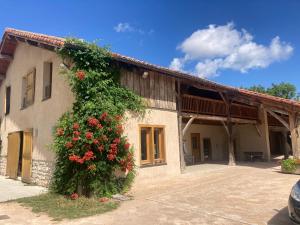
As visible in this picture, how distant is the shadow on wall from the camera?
5417mm

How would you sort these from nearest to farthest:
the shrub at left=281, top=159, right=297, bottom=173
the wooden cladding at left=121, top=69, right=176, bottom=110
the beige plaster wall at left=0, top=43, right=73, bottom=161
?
the beige plaster wall at left=0, top=43, right=73, bottom=161, the wooden cladding at left=121, top=69, right=176, bottom=110, the shrub at left=281, top=159, right=297, bottom=173

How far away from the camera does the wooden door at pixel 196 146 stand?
18.4 meters

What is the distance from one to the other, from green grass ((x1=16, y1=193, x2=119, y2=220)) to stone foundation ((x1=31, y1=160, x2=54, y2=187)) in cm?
165

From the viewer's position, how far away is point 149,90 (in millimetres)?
11164

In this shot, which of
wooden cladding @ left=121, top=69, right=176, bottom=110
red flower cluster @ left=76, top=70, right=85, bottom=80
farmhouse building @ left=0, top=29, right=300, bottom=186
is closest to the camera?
red flower cluster @ left=76, top=70, right=85, bottom=80

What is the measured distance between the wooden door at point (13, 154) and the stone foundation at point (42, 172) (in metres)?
1.98

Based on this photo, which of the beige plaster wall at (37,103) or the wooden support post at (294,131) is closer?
the beige plaster wall at (37,103)

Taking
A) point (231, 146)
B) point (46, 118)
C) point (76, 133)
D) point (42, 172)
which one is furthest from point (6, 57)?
point (231, 146)

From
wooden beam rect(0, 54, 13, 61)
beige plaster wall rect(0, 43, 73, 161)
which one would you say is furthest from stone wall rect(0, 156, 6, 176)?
wooden beam rect(0, 54, 13, 61)

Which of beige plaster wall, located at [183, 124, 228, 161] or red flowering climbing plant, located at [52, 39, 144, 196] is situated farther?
beige plaster wall, located at [183, 124, 228, 161]

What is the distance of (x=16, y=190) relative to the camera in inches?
384

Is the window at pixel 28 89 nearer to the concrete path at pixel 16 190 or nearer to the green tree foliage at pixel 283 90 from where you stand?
the concrete path at pixel 16 190

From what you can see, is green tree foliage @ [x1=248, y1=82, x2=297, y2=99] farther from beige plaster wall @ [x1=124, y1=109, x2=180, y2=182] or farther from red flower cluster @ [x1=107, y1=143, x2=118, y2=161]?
red flower cluster @ [x1=107, y1=143, x2=118, y2=161]

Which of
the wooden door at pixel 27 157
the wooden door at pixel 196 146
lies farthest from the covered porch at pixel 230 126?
the wooden door at pixel 27 157
